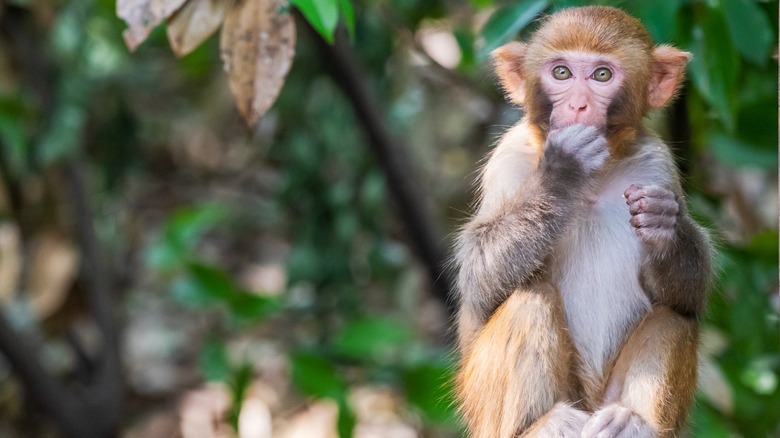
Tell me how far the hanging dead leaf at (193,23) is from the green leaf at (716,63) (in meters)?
1.55

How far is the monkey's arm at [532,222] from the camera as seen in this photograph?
2.91 meters

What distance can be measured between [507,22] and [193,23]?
1125 mm

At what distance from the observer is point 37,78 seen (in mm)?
6172

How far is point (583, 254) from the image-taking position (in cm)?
325

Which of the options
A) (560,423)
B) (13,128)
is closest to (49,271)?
(13,128)

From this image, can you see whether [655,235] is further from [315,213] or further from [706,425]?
[315,213]

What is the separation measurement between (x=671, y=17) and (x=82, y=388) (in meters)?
4.89

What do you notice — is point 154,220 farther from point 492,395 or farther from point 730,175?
point 492,395

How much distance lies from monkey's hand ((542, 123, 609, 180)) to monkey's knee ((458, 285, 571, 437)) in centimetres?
38

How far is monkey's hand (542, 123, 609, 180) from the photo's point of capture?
9.48 feet

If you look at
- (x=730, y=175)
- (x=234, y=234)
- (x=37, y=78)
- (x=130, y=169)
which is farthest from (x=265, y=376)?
(x=730, y=175)

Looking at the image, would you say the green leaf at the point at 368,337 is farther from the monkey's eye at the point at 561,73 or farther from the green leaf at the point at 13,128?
the monkey's eye at the point at 561,73

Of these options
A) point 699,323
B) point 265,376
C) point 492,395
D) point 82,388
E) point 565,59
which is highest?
point 565,59

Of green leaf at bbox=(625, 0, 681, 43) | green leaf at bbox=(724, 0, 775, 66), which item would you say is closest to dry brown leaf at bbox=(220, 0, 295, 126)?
green leaf at bbox=(625, 0, 681, 43)
